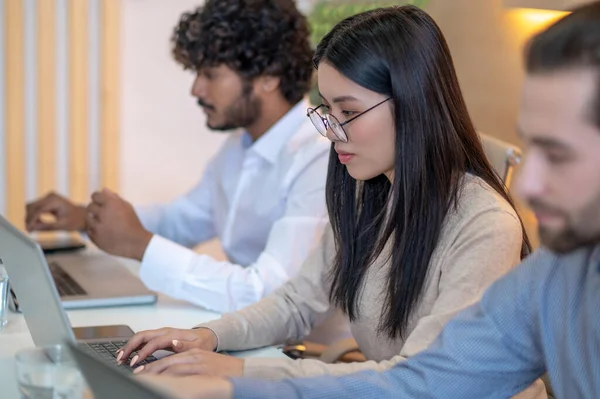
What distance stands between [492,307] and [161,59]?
235 centimetres

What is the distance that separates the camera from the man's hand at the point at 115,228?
6.23ft

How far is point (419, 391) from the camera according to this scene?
1111 millimetres

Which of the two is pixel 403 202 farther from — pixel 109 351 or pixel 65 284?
pixel 65 284

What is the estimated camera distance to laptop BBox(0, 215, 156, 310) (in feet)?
5.73

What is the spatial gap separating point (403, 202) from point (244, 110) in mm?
936

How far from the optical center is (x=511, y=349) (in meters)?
1.10

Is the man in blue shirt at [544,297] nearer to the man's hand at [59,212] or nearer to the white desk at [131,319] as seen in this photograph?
the white desk at [131,319]

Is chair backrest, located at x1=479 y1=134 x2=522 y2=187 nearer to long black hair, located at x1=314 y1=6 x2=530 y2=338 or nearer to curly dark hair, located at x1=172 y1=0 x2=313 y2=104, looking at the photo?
long black hair, located at x1=314 y1=6 x2=530 y2=338

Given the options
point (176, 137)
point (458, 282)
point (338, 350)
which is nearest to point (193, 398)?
point (458, 282)

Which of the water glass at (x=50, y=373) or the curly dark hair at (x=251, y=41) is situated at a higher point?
the curly dark hair at (x=251, y=41)

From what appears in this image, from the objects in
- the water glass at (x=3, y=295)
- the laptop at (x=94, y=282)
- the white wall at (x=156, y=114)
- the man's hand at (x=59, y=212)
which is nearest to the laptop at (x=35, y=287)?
the water glass at (x=3, y=295)

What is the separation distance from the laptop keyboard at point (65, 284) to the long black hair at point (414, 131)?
70cm

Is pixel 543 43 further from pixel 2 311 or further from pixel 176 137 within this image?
pixel 176 137

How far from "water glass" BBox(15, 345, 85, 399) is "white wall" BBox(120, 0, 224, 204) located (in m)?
2.29
